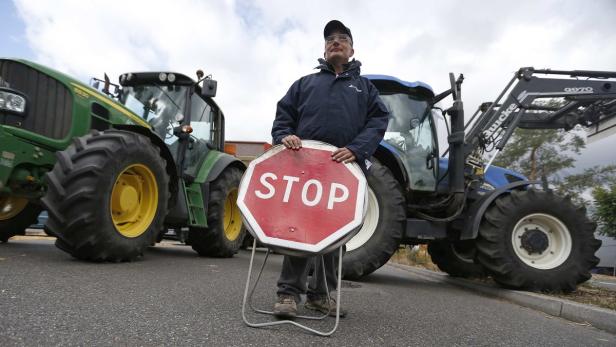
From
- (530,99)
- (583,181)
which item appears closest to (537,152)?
(583,181)

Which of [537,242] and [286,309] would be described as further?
[537,242]

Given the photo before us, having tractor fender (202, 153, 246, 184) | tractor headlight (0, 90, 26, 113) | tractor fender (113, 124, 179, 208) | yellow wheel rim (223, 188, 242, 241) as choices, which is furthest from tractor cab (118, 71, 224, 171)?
tractor headlight (0, 90, 26, 113)

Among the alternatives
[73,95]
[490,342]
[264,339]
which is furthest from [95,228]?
[490,342]

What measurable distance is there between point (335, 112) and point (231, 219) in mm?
4734

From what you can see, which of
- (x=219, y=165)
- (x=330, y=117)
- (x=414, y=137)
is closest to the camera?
(x=330, y=117)

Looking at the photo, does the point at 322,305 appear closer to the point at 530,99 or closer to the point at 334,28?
the point at 334,28

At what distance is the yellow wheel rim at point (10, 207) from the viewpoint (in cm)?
487

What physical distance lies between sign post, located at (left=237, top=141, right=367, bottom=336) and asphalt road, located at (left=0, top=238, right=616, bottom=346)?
0.29 meters

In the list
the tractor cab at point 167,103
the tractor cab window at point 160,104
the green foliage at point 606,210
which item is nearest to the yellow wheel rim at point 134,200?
the tractor cab at point 167,103

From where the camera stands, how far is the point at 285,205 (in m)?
2.37

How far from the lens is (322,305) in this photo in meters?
2.70

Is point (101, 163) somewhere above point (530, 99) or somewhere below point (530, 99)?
below

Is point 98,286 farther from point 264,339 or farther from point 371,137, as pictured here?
point 371,137

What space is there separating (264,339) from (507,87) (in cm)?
523
